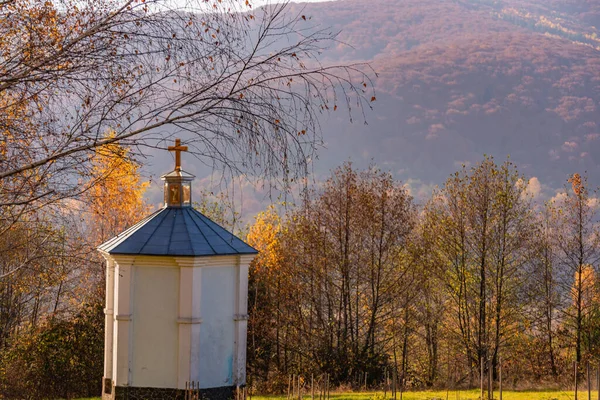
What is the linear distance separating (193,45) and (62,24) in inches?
45.2

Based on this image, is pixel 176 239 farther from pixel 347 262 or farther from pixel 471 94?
pixel 471 94

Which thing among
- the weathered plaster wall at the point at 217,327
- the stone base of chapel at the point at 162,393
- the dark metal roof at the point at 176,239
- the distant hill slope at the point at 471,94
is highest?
the distant hill slope at the point at 471,94

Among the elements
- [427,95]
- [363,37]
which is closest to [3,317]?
[427,95]

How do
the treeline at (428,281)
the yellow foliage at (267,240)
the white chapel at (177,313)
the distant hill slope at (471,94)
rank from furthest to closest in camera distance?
the distant hill slope at (471,94) < the yellow foliage at (267,240) < the treeline at (428,281) < the white chapel at (177,313)

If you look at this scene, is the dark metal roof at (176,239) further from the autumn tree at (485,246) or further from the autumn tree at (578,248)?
the autumn tree at (578,248)

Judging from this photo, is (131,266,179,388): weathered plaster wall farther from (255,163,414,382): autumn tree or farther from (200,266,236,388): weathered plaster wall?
(255,163,414,382): autumn tree

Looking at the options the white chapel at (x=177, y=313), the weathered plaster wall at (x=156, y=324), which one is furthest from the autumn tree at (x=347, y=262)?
the weathered plaster wall at (x=156, y=324)

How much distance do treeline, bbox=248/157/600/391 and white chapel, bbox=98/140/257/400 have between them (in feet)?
34.0

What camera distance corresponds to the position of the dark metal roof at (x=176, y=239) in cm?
1198

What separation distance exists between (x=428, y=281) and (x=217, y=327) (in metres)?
13.4

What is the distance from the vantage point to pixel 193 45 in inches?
189

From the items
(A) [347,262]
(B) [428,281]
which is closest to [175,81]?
(A) [347,262]

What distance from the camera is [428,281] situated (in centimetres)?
2423

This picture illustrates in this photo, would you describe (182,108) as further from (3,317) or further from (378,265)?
(3,317)
